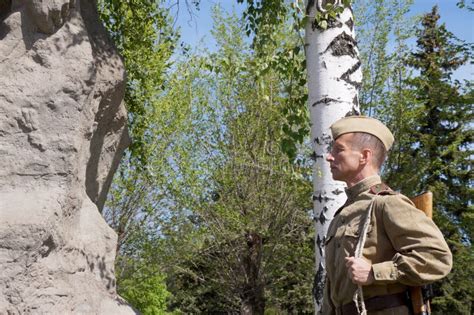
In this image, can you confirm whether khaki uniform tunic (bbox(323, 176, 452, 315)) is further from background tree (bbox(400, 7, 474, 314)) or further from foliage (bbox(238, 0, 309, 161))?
background tree (bbox(400, 7, 474, 314))

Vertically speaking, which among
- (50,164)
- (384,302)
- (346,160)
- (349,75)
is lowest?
(384,302)

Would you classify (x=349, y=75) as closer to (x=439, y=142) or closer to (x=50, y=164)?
(x=50, y=164)

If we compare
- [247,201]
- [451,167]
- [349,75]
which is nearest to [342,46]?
[349,75]

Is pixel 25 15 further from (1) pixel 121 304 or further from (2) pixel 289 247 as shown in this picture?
(2) pixel 289 247

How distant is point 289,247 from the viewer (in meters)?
18.3

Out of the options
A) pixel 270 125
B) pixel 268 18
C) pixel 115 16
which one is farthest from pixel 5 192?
pixel 270 125

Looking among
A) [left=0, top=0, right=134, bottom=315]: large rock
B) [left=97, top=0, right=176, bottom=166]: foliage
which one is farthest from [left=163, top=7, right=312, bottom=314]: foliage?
[left=0, top=0, right=134, bottom=315]: large rock

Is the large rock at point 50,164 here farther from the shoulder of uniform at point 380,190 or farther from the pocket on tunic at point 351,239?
the shoulder of uniform at point 380,190

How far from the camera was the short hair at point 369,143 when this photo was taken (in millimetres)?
2945

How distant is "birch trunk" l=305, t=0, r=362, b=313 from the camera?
4.26 meters

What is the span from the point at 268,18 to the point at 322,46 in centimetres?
191

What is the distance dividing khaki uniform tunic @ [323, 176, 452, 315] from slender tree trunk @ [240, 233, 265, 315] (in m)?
14.2

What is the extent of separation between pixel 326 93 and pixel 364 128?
155 cm

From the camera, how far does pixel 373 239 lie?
2.81m
